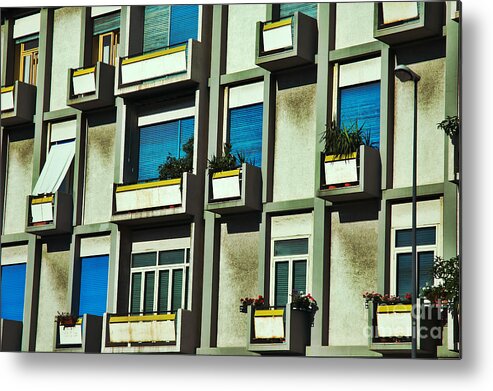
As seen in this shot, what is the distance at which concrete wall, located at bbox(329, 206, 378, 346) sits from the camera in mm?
13484

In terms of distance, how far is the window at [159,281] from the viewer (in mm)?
14586

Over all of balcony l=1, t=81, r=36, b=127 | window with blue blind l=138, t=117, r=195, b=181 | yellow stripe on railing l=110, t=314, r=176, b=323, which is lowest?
yellow stripe on railing l=110, t=314, r=176, b=323

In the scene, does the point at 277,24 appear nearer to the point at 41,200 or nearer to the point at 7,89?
the point at 7,89

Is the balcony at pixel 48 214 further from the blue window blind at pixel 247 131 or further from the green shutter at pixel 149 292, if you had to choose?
the blue window blind at pixel 247 131

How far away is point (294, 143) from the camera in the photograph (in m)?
14.4

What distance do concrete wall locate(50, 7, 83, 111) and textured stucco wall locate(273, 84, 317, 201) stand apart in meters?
2.73

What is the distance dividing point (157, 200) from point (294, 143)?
5.95 feet

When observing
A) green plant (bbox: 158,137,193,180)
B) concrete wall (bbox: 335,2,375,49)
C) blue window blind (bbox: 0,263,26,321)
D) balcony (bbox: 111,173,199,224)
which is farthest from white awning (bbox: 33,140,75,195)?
concrete wall (bbox: 335,2,375,49)

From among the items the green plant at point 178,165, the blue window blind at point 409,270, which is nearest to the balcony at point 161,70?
the green plant at point 178,165

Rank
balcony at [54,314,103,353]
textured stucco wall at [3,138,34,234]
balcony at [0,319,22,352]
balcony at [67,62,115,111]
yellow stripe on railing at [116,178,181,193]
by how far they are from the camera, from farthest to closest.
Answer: textured stucco wall at [3,138,34,234], balcony at [67,62,115,111], yellow stripe on railing at [116,178,181,193], balcony at [0,319,22,352], balcony at [54,314,103,353]

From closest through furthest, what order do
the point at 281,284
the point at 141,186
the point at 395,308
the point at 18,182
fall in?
the point at 395,308 → the point at 281,284 → the point at 141,186 → the point at 18,182

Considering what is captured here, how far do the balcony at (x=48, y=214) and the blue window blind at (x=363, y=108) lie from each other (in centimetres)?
374

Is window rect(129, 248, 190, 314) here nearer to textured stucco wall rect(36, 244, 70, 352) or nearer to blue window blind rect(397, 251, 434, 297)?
textured stucco wall rect(36, 244, 70, 352)

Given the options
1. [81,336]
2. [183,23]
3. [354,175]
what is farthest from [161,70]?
[81,336]
